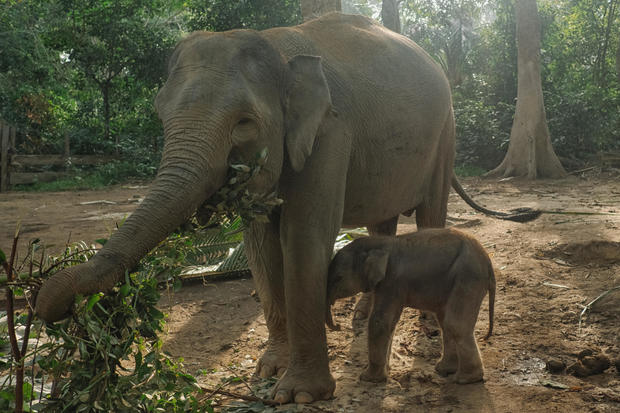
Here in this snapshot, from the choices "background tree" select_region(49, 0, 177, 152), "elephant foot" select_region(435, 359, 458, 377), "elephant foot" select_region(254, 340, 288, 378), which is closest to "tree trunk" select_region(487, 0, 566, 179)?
"background tree" select_region(49, 0, 177, 152)

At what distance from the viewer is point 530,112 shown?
50.2 ft

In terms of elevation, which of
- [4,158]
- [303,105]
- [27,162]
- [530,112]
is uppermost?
[530,112]

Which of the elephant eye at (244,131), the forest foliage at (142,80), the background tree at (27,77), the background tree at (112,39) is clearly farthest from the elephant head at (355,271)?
the background tree at (27,77)

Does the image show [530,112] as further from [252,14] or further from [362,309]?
[362,309]

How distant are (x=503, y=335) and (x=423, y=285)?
1135 millimetres

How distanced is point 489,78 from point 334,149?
1810 centimetres

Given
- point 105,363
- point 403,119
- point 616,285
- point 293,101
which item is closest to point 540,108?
point 616,285

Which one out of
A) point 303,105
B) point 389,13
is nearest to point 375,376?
point 303,105

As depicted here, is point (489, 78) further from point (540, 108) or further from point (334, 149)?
point (334, 149)

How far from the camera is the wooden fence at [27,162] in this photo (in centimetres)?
1599

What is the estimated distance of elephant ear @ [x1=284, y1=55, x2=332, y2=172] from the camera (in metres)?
3.25

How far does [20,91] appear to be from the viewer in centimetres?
1780

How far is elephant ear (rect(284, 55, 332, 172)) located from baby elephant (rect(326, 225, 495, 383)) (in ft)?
2.46

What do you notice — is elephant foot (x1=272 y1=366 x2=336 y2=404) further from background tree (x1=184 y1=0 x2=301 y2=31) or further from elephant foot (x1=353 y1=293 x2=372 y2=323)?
background tree (x1=184 y1=0 x2=301 y2=31)
